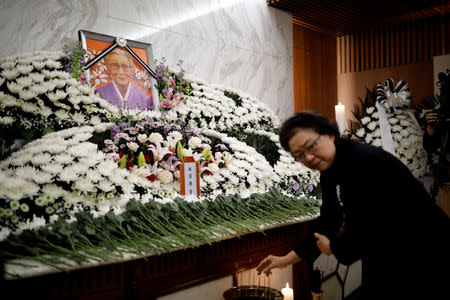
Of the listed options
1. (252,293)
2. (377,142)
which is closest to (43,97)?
(252,293)

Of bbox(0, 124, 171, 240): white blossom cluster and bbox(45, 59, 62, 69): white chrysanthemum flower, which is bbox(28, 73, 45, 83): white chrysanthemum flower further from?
bbox(0, 124, 171, 240): white blossom cluster

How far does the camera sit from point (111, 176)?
5.96 ft

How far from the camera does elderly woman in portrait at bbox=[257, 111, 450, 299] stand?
135 cm

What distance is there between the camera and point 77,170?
5.65ft

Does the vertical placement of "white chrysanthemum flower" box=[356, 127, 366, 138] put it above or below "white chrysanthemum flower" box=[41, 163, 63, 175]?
above

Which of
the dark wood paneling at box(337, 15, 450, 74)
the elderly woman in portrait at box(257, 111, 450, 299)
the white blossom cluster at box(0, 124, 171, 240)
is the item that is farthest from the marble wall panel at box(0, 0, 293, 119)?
the elderly woman in portrait at box(257, 111, 450, 299)

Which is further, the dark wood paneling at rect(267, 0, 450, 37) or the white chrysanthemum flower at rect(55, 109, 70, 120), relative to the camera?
the dark wood paneling at rect(267, 0, 450, 37)

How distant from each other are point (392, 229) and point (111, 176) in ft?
4.69

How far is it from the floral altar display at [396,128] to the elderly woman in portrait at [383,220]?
8.52 feet

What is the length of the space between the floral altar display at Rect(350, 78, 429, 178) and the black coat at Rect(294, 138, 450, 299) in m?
2.60

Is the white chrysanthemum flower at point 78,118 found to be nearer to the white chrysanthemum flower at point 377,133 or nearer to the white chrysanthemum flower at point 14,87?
the white chrysanthemum flower at point 14,87

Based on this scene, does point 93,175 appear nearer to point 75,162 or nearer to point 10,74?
point 75,162

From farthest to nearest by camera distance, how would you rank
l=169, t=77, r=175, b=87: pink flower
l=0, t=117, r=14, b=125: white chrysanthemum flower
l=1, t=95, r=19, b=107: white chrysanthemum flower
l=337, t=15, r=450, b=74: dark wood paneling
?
l=337, t=15, r=450, b=74: dark wood paneling < l=169, t=77, r=175, b=87: pink flower < l=1, t=95, r=19, b=107: white chrysanthemum flower < l=0, t=117, r=14, b=125: white chrysanthemum flower

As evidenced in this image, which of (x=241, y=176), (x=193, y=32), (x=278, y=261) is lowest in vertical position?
(x=278, y=261)
